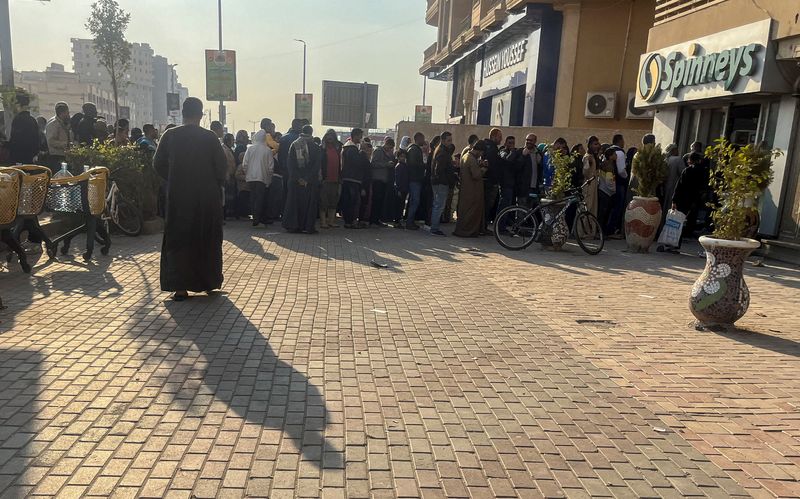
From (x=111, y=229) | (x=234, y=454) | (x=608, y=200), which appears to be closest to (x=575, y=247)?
(x=608, y=200)

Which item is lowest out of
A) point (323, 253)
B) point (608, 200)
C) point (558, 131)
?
point (323, 253)

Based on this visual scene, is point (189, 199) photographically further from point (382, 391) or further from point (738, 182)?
point (738, 182)

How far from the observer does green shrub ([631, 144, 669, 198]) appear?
32.5 ft

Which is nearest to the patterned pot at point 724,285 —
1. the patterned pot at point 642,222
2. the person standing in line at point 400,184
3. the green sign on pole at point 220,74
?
the patterned pot at point 642,222

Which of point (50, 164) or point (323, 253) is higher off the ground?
point (50, 164)

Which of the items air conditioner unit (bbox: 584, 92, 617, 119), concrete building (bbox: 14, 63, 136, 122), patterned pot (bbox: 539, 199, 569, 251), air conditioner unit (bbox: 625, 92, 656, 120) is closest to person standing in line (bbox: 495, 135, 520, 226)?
patterned pot (bbox: 539, 199, 569, 251)

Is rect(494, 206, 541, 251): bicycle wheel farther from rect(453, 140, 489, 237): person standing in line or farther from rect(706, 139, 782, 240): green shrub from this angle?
rect(706, 139, 782, 240): green shrub

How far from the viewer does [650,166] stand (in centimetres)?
999

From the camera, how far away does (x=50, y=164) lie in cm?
1123

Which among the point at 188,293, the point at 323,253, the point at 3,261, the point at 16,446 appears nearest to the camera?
the point at 16,446

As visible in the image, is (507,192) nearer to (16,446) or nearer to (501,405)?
(501,405)

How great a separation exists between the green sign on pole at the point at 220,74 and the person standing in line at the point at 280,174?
913 centimetres

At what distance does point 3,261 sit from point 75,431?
5.58m

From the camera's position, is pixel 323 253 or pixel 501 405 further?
pixel 323 253
